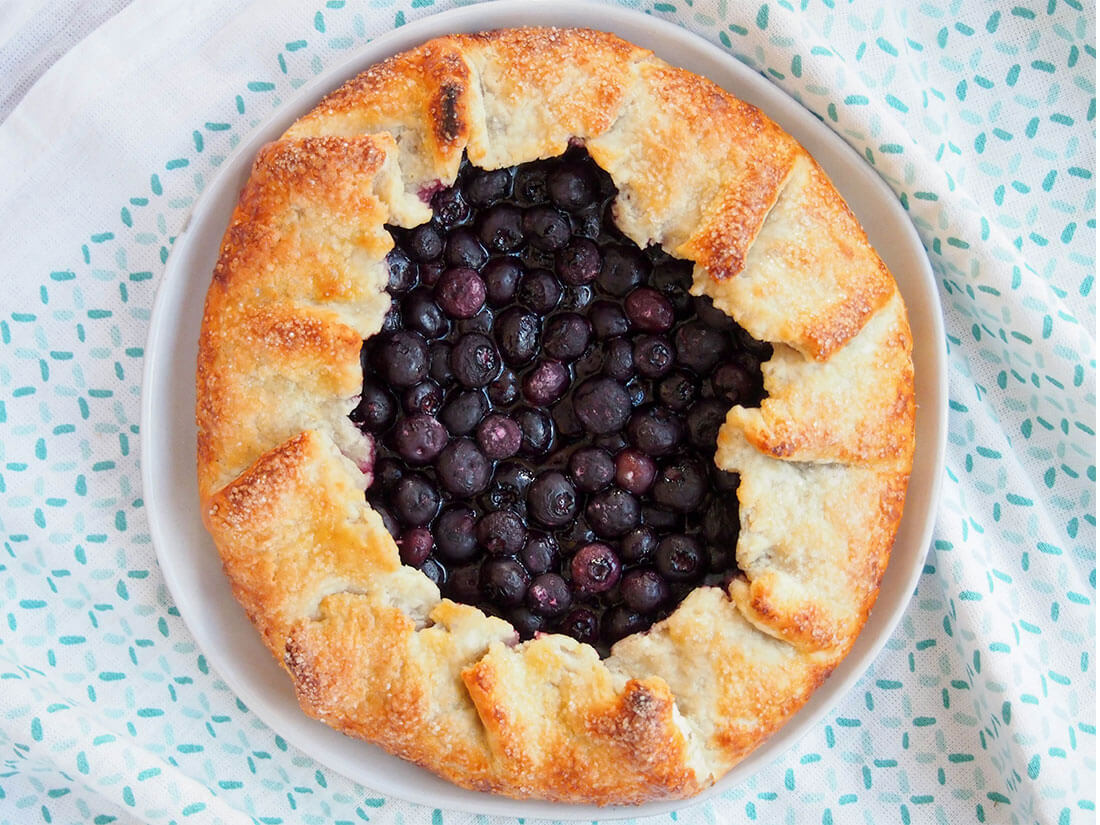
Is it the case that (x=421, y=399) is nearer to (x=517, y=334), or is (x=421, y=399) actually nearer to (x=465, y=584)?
(x=517, y=334)

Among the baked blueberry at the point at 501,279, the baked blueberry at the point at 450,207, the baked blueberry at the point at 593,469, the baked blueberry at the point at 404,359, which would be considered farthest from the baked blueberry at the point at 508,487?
the baked blueberry at the point at 450,207

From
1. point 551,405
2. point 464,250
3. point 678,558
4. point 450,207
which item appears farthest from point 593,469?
point 450,207

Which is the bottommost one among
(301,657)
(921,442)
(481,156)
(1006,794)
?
(1006,794)

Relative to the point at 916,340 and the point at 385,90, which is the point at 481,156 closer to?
the point at 385,90

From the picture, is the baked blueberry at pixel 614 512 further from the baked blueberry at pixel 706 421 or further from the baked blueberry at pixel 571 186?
the baked blueberry at pixel 571 186

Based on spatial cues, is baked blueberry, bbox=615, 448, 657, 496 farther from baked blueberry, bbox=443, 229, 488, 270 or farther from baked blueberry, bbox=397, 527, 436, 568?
baked blueberry, bbox=443, 229, 488, 270

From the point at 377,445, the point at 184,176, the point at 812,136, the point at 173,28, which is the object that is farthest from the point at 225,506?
the point at 812,136
